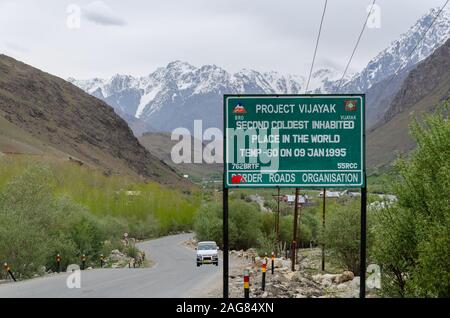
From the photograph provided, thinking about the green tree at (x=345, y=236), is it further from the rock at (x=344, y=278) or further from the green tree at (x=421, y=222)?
the green tree at (x=421, y=222)

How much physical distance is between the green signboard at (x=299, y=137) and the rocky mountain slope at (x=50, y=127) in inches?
4994

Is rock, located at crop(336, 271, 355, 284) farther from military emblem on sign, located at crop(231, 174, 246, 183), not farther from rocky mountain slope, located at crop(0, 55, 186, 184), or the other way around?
rocky mountain slope, located at crop(0, 55, 186, 184)

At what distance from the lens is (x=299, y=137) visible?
49.4 feet

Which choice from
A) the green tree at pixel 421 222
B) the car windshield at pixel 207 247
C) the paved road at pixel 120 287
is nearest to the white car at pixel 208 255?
the car windshield at pixel 207 247

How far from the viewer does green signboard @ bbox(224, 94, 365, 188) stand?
49.1ft

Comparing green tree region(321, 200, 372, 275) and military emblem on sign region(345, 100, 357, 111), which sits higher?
military emblem on sign region(345, 100, 357, 111)

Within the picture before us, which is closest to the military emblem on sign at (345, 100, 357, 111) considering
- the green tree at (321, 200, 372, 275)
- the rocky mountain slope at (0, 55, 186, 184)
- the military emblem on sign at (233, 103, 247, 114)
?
the military emblem on sign at (233, 103, 247, 114)

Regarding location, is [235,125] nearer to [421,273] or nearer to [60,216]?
[421,273]

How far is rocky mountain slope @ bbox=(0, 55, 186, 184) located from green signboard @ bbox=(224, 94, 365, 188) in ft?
416

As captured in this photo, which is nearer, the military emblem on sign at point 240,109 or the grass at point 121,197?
the military emblem on sign at point 240,109

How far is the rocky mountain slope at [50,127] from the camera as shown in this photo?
498 feet

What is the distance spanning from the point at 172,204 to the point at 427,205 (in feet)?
331
